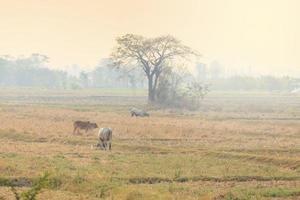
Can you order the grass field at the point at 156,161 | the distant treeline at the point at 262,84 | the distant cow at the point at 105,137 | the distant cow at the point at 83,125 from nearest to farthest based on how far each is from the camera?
the grass field at the point at 156,161 < the distant cow at the point at 105,137 < the distant cow at the point at 83,125 < the distant treeline at the point at 262,84

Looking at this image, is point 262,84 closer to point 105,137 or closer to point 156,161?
point 105,137

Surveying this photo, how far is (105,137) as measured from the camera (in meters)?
32.0

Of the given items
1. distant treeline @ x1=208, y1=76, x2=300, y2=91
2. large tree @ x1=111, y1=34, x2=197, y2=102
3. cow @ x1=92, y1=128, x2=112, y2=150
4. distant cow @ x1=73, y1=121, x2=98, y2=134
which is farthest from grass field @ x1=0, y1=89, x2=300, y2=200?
distant treeline @ x1=208, y1=76, x2=300, y2=91

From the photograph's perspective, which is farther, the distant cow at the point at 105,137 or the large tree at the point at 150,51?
the large tree at the point at 150,51

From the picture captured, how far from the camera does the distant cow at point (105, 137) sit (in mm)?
31688

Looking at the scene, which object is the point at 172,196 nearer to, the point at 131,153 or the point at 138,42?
the point at 131,153

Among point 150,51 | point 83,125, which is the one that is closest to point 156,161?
point 83,125

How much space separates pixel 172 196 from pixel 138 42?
58650 mm

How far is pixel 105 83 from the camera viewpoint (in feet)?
634

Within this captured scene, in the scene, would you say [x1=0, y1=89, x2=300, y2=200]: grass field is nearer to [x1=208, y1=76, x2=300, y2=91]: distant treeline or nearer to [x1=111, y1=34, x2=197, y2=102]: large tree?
[x1=111, y1=34, x2=197, y2=102]: large tree

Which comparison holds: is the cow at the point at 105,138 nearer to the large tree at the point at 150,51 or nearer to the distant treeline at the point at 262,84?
the large tree at the point at 150,51

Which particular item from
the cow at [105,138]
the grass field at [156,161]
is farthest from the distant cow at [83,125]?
the cow at [105,138]

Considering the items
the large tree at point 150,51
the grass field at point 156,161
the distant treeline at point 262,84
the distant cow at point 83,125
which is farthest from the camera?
the distant treeline at point 262,84

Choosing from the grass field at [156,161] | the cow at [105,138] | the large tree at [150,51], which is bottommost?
the grass field at [156,161]
